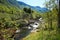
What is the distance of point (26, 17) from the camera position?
2.81 metres

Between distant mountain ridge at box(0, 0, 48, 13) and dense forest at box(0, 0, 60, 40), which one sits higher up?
distant mountain ridge at box(0, 0, 48, 13)

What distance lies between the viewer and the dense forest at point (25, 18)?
2648mm

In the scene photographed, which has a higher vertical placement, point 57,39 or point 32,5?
point 32,5

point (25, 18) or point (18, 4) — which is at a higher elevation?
point (18, 4)

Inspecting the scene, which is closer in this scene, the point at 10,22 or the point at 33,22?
the point at 10,22

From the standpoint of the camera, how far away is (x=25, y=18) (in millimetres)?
2803

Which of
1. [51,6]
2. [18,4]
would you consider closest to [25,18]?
[18,4]

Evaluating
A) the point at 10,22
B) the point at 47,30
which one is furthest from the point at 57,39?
the point at 10,22

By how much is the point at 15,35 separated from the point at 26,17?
0.40 meters

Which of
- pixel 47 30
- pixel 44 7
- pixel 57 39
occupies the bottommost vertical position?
pixel 57 39

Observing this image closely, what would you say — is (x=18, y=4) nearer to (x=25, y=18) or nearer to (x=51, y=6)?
(x=25, y=18)

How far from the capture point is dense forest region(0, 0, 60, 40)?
8.69 ft

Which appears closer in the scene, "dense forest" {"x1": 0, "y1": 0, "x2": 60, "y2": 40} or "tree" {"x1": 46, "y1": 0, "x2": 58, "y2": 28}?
"dense forest" {"x1": 0, "y1": 0, "x2": 60, "y2": 40}

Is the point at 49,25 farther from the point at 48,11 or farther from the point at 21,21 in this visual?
the point at 21,21
